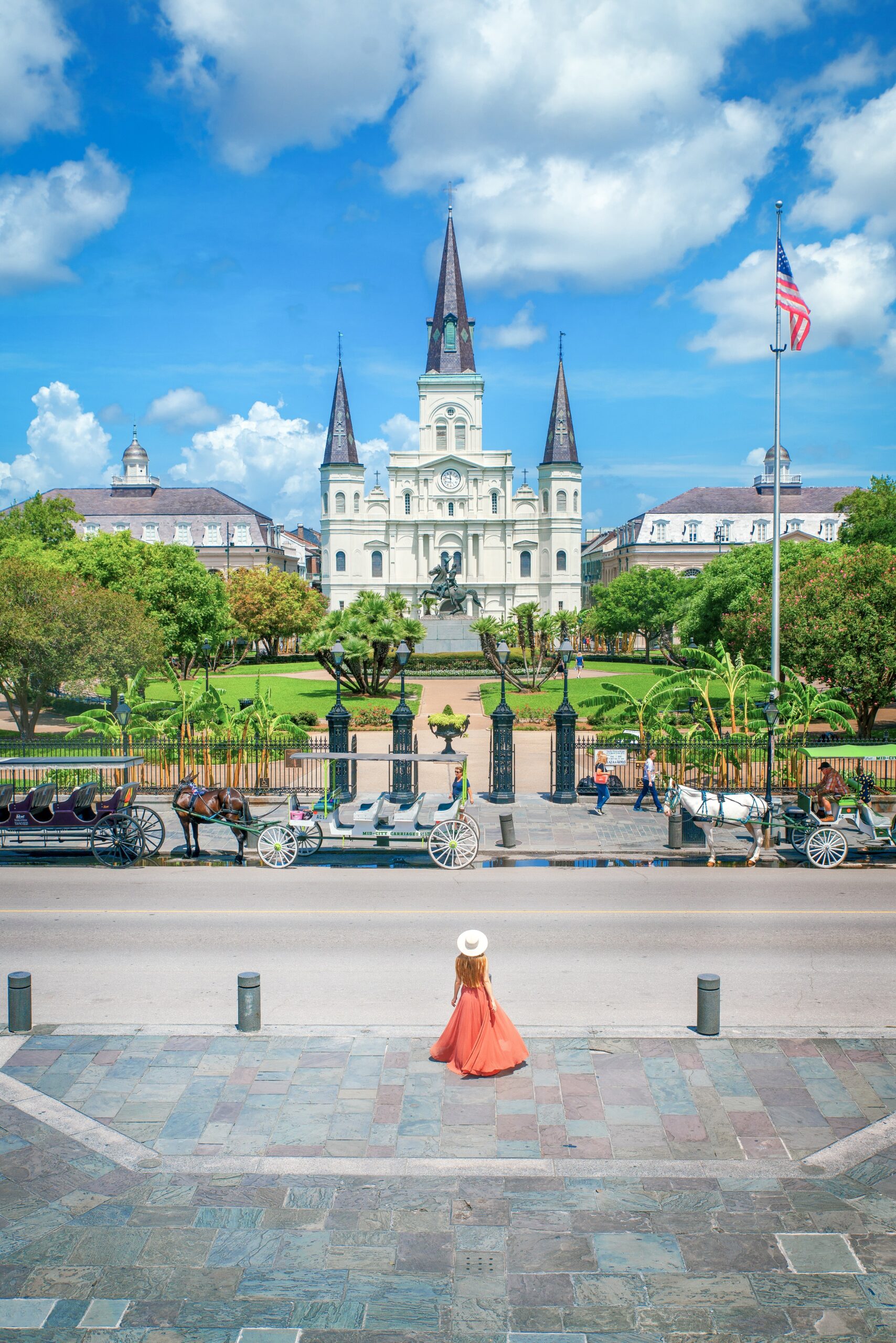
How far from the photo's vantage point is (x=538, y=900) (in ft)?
47.3

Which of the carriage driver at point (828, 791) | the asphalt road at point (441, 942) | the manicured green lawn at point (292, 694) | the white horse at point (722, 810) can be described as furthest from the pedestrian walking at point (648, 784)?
the manicured green lawn at point (292, 694)

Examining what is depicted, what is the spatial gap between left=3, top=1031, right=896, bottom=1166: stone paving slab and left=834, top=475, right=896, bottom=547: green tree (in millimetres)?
37964

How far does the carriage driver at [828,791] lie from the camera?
676 inches

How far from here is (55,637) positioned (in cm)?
2973

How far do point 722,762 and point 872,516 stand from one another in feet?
92.3

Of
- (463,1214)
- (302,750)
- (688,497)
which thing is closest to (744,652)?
(302,750)

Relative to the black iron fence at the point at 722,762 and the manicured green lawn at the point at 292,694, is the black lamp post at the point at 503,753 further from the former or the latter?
the manicured green lawn at the point at 292,694

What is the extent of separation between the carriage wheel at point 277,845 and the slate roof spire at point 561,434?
284ft

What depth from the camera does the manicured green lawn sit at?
40.1m

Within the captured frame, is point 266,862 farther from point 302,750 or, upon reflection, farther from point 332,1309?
point 332,1309

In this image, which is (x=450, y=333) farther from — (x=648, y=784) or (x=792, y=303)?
(x=648, y=784)

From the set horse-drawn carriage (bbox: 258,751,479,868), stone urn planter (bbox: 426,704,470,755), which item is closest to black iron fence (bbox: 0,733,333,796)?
horse-drawn carriage (bbox: 258,751,479,868)

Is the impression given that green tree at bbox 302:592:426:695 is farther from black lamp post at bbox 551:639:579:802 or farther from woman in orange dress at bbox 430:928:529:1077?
woman in orange dress at bbox 430:928:529:1077

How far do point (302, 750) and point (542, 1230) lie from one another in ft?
59.7
